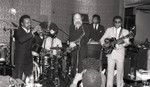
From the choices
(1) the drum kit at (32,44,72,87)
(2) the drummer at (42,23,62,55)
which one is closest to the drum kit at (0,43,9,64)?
(1) the drum kit at (32,44,72,87)

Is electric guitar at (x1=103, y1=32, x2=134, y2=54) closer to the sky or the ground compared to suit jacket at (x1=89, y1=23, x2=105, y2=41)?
closer to the ground

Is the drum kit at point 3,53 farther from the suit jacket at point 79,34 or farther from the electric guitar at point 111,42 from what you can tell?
the electric guitar at point 111,42

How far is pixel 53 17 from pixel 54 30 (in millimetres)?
3506

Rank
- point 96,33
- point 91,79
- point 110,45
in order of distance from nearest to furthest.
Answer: point 91,79, point 110,45, point 96,33

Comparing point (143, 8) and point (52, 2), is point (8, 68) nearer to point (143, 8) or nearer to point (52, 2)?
point (52, 2)

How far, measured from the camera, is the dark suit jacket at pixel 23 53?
5.73 meters

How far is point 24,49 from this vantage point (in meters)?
5.80

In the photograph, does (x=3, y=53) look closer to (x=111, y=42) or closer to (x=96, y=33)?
(x=96, y=33)

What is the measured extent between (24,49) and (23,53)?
0.26 feet

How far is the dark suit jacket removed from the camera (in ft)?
18.8

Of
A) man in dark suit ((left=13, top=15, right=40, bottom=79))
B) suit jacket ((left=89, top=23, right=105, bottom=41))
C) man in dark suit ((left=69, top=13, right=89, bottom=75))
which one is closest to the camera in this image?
man in dark suit ((left=13, top=15, right=40, bottom=79))

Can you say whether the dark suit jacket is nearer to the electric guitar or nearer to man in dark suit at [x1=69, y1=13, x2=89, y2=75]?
man in dark suit at [x1=69, y1=13, x2=89, y2=75]

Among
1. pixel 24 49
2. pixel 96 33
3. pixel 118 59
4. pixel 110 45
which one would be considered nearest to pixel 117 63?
pixel 118 59

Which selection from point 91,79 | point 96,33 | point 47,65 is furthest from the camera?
point 96,33
